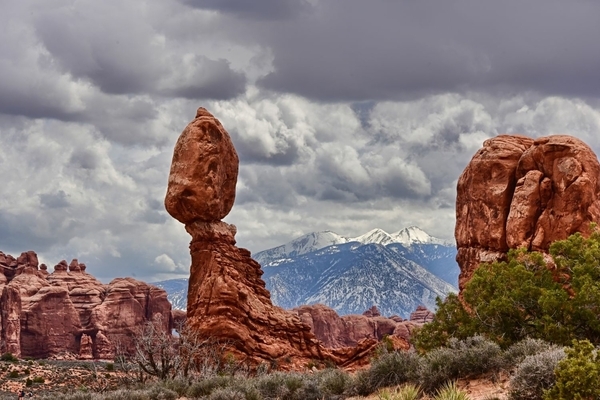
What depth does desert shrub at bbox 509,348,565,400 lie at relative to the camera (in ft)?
54.2

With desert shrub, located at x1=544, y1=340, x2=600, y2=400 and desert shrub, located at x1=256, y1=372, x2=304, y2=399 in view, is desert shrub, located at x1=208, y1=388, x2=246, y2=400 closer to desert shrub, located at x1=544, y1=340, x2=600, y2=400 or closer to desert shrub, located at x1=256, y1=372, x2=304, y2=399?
desert shrub, located at x1=256, y1=372, x2=304, y2=399

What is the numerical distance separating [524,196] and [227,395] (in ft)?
68.2

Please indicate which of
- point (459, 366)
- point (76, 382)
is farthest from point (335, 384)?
point (76, 382)

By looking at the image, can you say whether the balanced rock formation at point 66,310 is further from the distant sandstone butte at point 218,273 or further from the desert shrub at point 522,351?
the desert shrub at point 522,351

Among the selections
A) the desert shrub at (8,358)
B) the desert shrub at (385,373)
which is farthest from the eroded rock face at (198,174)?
the desert shrub at (8,358)

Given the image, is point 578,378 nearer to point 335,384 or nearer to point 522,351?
point 522,351

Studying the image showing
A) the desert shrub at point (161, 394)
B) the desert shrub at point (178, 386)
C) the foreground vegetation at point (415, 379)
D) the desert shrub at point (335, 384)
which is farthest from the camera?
the desert shrub at point (178, 386)

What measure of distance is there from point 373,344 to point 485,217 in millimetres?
12098

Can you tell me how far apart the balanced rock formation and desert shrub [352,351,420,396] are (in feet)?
256

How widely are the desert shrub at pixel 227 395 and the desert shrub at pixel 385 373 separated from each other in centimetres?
351

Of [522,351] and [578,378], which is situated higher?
[522,351]

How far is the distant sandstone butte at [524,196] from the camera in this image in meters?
36.2

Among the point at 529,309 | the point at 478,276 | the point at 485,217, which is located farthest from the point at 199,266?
the point at 529,309

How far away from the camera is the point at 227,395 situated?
22969 millimetres
